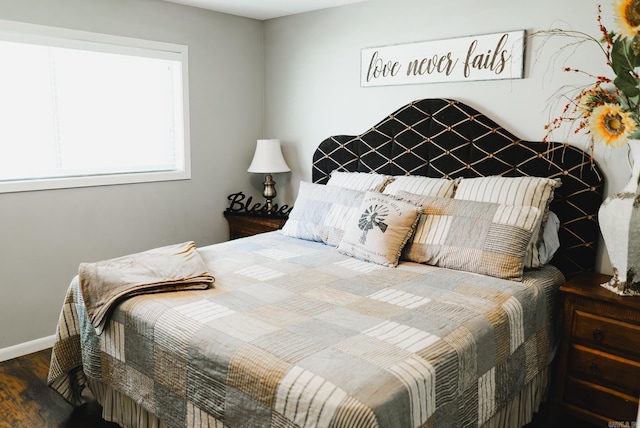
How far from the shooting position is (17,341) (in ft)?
10.1

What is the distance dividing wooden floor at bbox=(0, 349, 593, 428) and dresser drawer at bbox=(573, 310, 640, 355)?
46 centimetres

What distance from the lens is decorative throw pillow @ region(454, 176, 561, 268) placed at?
2.53m

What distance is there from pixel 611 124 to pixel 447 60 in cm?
120

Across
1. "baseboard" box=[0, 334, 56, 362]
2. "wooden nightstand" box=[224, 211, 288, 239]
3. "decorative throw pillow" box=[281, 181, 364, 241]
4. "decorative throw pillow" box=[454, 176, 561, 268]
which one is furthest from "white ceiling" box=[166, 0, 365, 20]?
"baseboard" box=[0, 334, 56, 362]

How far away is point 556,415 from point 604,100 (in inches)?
60.1

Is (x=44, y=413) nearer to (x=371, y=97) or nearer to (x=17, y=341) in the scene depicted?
(x=17, y=341)

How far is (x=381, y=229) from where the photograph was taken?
104 inches

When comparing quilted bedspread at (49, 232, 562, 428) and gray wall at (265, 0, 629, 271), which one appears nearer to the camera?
quilted bedspread at (49, 232, 562, 428)

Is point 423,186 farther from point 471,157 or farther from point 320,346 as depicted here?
point 320,346

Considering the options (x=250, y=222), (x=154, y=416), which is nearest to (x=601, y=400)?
(x=154, y=416)

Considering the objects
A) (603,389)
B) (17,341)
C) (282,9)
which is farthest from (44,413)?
(282,9)

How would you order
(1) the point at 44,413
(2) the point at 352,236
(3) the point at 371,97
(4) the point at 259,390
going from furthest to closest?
(3) the point at 371,97, (2) the point at 352,236, (1) the point at 44,413, (4) the point at 259,390

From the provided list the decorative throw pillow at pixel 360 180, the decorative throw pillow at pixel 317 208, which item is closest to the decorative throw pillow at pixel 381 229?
the decorative throw pillow at pixel 317 208

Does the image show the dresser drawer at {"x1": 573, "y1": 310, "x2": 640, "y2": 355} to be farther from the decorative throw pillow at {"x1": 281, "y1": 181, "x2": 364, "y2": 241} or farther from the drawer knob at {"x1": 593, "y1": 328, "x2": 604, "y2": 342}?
the decorative throw pillow at {"x1": 281, "y1": 181, "x2": 364, "y2": 241}
